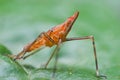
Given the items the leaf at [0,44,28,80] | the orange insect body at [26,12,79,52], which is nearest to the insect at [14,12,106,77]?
the orange insect body at [26,12,79,52]

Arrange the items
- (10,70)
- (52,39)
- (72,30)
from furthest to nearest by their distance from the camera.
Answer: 1. (72,30)
2. (52,39)
3. (10,70)

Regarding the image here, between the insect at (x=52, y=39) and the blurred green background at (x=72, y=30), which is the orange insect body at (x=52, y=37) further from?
the blurred green background at (x=72, y=30)

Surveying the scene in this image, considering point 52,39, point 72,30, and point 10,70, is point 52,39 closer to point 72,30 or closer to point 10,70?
point 72,30

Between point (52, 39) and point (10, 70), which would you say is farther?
point (52, 39)

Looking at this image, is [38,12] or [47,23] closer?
[47,23]

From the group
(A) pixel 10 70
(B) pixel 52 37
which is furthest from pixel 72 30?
(A) pixel 10 70

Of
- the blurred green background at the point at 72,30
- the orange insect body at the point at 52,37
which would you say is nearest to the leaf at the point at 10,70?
the blurred green background at the point at 72,30

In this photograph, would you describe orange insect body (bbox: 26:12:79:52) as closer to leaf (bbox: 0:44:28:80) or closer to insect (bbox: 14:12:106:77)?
insect (bbox: 14:12:106:77)

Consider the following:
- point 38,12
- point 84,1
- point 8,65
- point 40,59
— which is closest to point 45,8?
point 38,12

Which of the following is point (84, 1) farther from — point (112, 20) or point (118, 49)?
point (118, 49)
